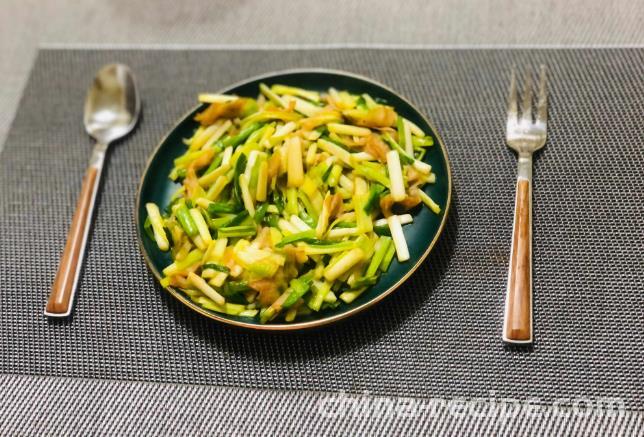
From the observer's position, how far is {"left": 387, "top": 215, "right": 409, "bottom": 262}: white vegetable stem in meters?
1.08

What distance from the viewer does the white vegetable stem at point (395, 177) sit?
1.12 metres

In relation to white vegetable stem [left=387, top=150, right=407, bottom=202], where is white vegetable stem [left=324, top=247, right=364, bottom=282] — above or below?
below

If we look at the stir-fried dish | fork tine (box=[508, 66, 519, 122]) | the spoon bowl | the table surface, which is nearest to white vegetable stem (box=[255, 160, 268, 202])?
the stir-fried dish

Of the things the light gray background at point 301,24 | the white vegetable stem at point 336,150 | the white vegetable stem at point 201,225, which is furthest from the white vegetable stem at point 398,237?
the light gray background at point 301,24

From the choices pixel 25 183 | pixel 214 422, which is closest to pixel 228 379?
pixel 214 422

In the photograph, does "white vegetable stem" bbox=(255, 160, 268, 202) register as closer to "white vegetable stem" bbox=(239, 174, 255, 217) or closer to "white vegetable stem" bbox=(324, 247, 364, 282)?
"white vegetable stem" bbox=(239, 174, 255, 217)

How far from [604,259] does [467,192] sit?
0.32 m

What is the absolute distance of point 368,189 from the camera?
1.16m

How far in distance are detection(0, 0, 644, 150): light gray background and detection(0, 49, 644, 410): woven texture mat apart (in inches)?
3.3

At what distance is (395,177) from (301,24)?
745 millimetres

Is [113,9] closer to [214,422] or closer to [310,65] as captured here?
[310,65]

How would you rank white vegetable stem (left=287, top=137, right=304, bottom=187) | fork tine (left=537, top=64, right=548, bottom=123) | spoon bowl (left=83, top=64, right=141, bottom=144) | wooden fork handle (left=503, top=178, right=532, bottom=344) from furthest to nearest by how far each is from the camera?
spoon bowl (left=83, top=64, right=141, bottom=144) < fork tine (left=537, top=64, right=548, bottom=123) < white vegetable stem (left=287, top=137, right=304, bottom=187) < wooden fork handle (left=503, top=178, right=532, bottom=344)

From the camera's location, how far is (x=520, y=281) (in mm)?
1062

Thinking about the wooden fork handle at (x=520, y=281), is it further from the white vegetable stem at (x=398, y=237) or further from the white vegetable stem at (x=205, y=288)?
the white vegetable stem at (x=205, y=288)
